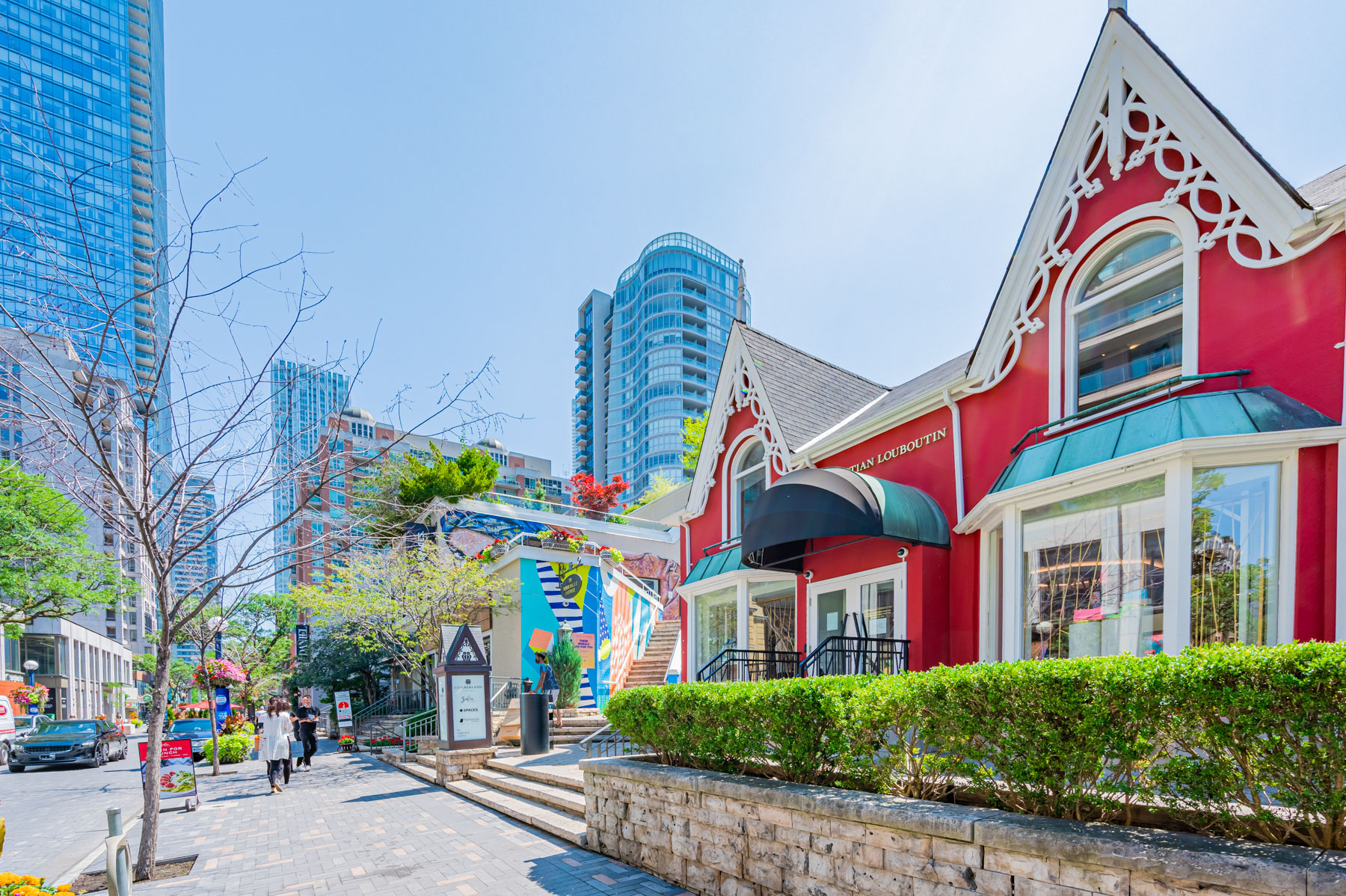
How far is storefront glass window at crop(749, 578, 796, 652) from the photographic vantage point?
39.3ft

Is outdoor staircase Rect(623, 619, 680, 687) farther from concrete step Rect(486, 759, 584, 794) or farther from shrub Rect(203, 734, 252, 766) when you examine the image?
shrub Rect(203, 734, 252, 766)

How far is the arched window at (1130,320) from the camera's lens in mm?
6934

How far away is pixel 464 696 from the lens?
44.0 ft

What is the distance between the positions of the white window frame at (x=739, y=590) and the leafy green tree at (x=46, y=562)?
20.8m

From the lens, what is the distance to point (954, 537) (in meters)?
8.95

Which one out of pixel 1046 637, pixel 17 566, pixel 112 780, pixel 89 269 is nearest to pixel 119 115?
pixel 17 566

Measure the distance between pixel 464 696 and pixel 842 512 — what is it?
28.8ft

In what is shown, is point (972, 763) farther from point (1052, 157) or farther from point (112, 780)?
point (112, 780)

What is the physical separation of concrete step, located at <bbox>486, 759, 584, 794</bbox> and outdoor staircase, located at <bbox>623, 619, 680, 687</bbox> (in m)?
5.57

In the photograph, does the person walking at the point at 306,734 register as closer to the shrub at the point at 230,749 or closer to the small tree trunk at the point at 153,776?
the shrub at the point at 230,749

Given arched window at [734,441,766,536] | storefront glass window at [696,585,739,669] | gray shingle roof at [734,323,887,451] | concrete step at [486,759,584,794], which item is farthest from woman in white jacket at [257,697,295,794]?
gray shingle roof at [734,323,887,451]

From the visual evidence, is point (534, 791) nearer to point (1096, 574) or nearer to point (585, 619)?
point (1096, 574)

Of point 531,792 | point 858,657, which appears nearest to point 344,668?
point 531,792

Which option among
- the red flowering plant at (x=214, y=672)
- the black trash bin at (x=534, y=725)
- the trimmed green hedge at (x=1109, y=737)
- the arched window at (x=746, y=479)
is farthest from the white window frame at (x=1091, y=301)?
the red flowering plant at (x=214, y=672)
